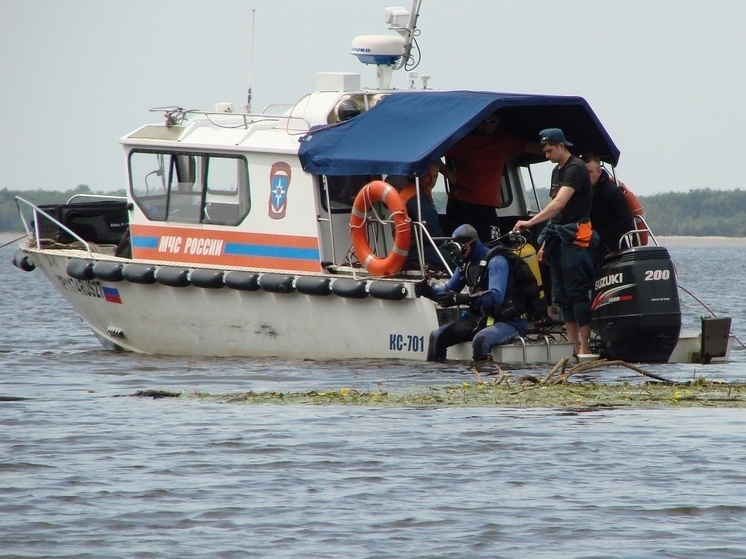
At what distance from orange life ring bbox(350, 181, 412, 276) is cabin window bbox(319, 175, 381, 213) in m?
0.36

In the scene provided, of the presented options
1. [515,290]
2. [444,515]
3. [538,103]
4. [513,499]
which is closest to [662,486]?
[513,499]

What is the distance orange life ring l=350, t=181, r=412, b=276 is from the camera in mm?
11734

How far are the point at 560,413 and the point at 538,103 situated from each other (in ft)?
12.6

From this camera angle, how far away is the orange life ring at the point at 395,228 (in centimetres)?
1173

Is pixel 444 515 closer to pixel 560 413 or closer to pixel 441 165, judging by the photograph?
pixel 560 413

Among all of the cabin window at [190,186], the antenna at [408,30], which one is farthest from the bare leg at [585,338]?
the antenna at [408,30]

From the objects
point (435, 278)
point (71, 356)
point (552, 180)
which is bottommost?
point (71, 356)

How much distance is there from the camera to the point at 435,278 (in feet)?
39.5

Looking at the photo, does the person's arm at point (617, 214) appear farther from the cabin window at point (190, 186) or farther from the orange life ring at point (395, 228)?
the cabin window at point (190, 186)

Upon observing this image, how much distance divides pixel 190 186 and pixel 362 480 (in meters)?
6.70

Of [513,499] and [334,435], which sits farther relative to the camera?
[334,435]

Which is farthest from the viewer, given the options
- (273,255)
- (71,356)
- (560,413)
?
(71,356)

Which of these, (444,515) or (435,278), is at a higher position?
(435,278)

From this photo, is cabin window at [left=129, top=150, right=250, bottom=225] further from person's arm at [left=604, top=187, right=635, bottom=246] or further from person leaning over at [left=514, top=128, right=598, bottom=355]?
person's arm at [left=604, top=187, right=635, bottom=246]
